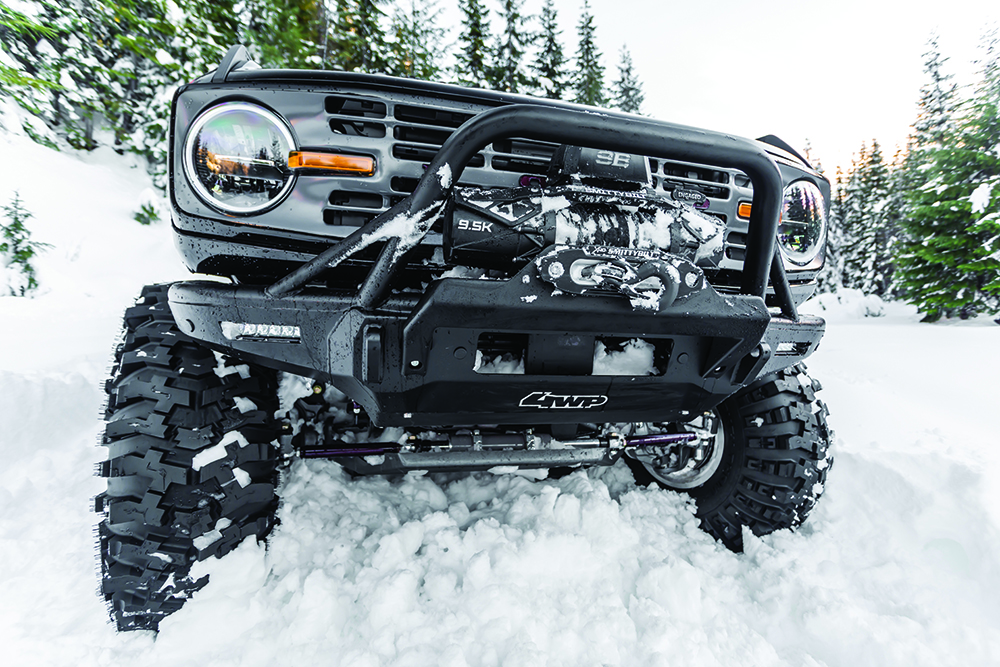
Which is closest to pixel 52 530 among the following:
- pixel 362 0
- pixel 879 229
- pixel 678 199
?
pixel 678 199

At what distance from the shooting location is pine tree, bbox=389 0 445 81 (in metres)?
19.0

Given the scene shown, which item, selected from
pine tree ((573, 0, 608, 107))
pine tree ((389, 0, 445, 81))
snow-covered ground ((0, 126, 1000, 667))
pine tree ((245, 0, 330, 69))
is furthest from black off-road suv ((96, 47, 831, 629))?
pine tree ((573, 0, 608, 107))

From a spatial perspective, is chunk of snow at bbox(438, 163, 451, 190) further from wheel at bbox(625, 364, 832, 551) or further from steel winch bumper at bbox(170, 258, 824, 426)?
wheel at bbox(625, 364, 832, 551)

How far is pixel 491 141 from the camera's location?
44.8 inches

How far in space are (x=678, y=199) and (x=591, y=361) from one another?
0.62m

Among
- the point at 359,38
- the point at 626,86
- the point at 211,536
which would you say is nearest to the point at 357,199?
the point at 211,536

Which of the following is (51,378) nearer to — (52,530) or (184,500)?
(52,530)

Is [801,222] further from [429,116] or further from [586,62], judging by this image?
[586,62]

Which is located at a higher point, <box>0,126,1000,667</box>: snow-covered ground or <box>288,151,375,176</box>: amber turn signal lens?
<box>288,151,375,176</box>: amber turn signal lens

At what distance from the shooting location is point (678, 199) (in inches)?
60.0

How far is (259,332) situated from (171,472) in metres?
0.47

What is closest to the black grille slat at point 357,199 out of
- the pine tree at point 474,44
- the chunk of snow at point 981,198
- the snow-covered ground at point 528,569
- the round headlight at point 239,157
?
the round headlight at point 239,157

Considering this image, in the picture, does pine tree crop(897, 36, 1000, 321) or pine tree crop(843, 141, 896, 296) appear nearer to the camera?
pine tree crop(897, 36, 1000, 321)

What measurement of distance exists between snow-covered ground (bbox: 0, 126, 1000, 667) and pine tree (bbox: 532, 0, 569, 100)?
2300 centimetres
